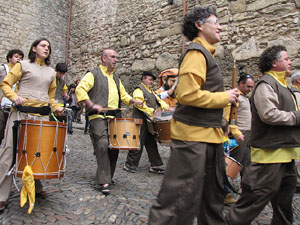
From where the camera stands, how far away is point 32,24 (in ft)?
44.9

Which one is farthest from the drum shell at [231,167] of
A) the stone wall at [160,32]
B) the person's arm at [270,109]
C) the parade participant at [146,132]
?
the stone wall at [160,32]

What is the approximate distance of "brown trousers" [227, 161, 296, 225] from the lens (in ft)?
7.91

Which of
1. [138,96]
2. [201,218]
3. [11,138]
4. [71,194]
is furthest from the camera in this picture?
[138,96]

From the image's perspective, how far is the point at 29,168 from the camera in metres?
2.72

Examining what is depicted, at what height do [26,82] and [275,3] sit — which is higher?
[275,3]

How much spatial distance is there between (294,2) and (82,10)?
391 inches

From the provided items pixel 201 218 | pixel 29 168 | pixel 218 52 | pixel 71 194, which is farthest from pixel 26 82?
pixel 218 52

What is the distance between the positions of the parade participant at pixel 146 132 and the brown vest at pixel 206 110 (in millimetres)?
3069

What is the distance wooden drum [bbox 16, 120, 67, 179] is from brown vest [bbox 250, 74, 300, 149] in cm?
189

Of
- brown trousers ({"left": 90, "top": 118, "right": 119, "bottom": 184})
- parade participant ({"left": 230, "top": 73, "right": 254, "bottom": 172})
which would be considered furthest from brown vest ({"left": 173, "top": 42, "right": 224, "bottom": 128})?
parade participant ({"left": 230, "top": 73, "right": 254, "bottom": 172})

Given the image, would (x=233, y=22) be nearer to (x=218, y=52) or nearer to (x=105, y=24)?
(x=218, y=52)

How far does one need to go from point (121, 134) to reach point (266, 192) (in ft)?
6.68

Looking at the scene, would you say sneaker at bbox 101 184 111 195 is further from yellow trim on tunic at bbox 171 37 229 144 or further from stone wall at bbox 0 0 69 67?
stone wall at bbox 0 0 69 67

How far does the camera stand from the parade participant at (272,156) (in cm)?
241
